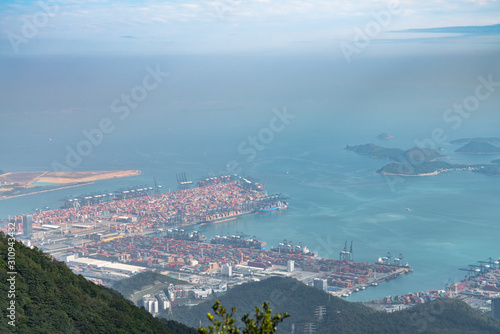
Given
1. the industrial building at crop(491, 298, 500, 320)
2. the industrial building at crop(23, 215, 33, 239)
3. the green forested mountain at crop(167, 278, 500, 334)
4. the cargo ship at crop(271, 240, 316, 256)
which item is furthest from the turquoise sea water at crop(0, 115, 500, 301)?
the green forested mountain at crop(167, 278, 500, 334)

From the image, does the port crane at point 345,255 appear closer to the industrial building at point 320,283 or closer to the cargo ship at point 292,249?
the cargo ship at point 292,249

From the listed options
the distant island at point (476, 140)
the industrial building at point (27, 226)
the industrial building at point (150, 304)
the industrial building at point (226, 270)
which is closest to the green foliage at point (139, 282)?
the industrial building at point (150, 304)

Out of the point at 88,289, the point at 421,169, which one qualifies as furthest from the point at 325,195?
the point at 88,289

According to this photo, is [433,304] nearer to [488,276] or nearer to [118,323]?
[488,276]

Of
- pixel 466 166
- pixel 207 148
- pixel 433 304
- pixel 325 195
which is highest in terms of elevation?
pixel 207 148

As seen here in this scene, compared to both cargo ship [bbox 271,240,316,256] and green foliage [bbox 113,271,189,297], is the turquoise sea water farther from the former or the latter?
green foliage [bbox 113,271,189,297]

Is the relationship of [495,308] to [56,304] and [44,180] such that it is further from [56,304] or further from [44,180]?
[44,180]
